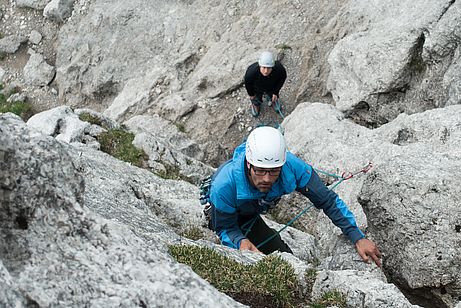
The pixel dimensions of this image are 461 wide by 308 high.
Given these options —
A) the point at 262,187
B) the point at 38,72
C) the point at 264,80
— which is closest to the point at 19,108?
the point at 38,72

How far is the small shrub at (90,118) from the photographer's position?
18.1 metres

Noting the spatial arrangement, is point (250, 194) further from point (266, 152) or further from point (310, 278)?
point (310, 278)

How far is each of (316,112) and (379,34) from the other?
3844 mm

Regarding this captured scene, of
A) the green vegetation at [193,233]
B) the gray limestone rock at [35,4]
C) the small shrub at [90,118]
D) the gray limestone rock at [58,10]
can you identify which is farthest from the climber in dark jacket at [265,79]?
the gray limestone rock at [35,4]

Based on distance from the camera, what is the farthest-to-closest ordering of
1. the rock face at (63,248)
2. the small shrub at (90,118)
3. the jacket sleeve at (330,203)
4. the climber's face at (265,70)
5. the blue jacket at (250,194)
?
1. the climber's face at (265,70)
2. the small shrub at (90,118)
3. the jacket sleeve at (330,203)
4. the blue jacket at (250,194)
5. the rock face at (63,248)

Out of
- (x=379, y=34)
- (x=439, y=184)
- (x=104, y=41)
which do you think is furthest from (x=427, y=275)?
(x=104, y=41)

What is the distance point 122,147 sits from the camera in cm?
1703

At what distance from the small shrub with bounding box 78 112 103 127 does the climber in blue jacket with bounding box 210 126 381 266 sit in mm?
9315

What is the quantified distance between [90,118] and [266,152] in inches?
417

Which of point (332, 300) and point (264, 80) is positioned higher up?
point (332, 300)

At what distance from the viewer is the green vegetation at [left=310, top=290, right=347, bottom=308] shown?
7.40 metres

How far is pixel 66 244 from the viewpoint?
5.39m

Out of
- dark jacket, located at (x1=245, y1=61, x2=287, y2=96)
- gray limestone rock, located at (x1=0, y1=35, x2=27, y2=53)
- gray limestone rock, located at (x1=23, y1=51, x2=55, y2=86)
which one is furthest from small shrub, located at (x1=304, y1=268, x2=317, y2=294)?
gray limestone rock, located at (x1=0, y1=35, x2=27, y2=53)

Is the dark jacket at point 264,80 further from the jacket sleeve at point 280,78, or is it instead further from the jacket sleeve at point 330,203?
the jacket sleeve at point 330,203
